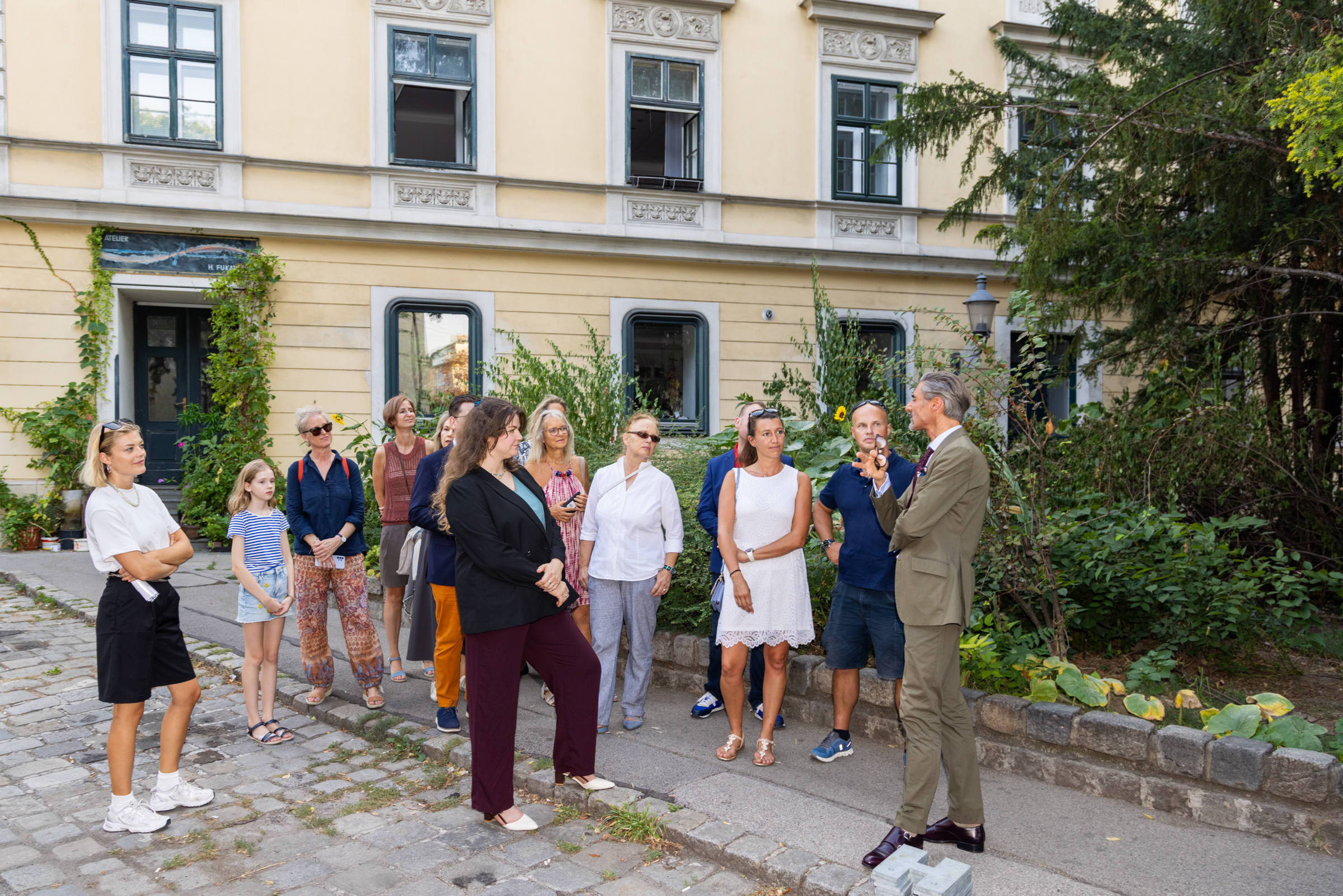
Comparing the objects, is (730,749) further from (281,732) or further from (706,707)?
(281,732)

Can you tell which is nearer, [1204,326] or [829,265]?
[1204,326]

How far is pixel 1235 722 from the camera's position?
13.7ft

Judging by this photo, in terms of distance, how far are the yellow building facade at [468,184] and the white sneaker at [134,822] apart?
9411mm

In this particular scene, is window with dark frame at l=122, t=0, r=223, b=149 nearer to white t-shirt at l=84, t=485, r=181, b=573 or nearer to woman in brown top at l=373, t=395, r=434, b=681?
woman in brown top at l=373, t=395, r=434, b=681

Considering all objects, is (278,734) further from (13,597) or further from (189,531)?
(189,531)

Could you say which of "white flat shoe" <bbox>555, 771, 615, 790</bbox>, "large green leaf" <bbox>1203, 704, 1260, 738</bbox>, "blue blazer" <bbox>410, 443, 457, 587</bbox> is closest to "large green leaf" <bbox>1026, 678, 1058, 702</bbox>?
"large green leaf" <bbox>1203, 704, 1260, 738</bbox>

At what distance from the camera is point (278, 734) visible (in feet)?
17.5

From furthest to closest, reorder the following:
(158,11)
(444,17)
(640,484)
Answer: (444,17)
(158,11)
(640,484)

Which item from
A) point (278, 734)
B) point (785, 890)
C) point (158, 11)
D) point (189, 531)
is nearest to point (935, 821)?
point (785, 890)

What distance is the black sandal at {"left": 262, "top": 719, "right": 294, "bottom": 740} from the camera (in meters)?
5.34

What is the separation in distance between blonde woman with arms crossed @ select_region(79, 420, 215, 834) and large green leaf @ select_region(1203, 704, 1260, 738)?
15.5 feet

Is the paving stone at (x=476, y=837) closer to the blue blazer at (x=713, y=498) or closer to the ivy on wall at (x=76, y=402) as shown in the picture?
the blue blazer at (x=713, y=498)

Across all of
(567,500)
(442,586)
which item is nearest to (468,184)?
(567,500)

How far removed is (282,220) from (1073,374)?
10307 mm
